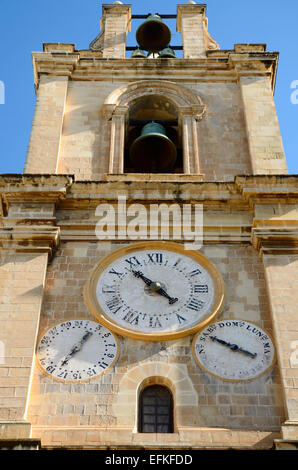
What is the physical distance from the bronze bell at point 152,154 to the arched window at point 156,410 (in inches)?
254

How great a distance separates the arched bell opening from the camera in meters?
17.8

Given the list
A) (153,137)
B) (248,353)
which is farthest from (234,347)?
(153,137)

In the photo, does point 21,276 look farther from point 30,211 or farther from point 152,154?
point 152,154

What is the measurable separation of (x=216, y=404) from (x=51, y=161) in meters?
6.79

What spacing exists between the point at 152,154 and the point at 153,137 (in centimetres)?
51

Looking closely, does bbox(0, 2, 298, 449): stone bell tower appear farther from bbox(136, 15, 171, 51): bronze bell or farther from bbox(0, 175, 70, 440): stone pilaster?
bbox(136, 15, 171, 51): bronze bell

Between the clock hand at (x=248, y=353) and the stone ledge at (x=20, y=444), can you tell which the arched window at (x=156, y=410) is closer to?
the clock hand at (x=248, y=353)

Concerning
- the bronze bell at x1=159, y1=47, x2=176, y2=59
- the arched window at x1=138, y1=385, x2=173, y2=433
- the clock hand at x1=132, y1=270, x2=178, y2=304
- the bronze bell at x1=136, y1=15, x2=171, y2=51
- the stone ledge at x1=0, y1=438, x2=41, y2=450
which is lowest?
the stone ledge at x1=0, y1=438, x2=41, y2=450

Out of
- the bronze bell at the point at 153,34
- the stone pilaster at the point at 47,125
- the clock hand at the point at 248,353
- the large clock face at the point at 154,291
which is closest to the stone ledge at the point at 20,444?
the large clock face at the point at 154,291

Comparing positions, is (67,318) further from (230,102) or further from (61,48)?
(61,48)

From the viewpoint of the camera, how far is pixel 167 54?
68.4ft

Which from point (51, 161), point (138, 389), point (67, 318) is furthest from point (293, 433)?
point (51, 161)

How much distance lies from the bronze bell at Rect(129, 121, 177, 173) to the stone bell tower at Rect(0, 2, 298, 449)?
1.2 inches

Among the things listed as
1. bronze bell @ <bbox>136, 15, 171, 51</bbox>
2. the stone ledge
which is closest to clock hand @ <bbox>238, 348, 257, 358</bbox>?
the stone ledge
